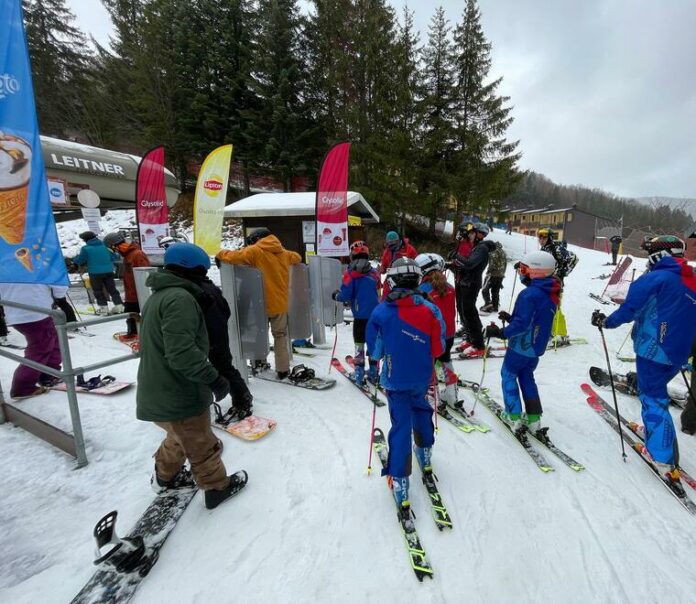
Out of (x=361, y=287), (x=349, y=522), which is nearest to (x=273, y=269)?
(x=361, y=287)

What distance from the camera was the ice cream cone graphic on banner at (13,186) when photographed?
10.2ft

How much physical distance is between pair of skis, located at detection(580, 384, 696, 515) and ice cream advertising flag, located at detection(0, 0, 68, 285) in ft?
19.1

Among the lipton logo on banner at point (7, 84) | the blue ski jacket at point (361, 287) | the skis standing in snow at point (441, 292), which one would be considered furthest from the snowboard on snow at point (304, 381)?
the lipton logo on banner at point (7, 84)

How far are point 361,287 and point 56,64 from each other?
32.9 m

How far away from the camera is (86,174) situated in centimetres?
912

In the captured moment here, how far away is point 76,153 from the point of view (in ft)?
29.5

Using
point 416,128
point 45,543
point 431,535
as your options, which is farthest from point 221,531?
point 416,128

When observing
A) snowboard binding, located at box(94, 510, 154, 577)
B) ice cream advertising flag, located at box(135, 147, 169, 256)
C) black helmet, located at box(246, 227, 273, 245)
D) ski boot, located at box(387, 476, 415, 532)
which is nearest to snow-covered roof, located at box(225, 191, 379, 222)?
ice cream advertising flag, located at box(135, 147, 169, 256)

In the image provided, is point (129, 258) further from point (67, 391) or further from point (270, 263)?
point (67, 391)

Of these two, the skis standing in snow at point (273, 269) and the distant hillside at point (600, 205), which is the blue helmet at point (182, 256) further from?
the distant hillside at point (600, 205)

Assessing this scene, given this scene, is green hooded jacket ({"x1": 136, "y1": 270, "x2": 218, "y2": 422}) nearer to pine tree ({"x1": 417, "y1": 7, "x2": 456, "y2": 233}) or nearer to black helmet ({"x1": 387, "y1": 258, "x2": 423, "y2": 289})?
black helmet ({"x1": 387, "y1": 258, "x2": 423, "y2": 289})

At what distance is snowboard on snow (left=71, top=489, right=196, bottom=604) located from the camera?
215 centimetres

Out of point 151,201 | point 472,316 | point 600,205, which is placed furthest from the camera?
point 600,205

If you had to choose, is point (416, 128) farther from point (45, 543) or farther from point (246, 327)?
point (45, 543)
